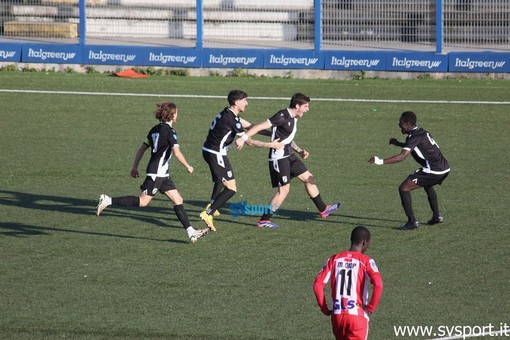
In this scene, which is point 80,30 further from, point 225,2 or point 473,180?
point 473,180

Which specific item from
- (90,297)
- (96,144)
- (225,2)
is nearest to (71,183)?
(96,144)

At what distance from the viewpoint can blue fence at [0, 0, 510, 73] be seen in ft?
91.4

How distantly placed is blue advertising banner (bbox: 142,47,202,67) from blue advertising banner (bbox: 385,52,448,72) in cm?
555

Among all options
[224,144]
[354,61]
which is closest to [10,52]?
[354,61]

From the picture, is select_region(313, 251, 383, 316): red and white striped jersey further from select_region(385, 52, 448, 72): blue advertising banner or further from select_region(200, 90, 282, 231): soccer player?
select_region(385, 52, 448, 72): blue advertising banner

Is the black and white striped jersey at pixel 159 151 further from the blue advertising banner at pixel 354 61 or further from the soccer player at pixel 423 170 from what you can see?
the blue advertising banner at pixel 354 61

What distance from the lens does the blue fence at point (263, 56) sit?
2786cm

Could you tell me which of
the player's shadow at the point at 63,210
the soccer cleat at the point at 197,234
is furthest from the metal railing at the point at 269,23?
the soccer cleat at the point at 197,234

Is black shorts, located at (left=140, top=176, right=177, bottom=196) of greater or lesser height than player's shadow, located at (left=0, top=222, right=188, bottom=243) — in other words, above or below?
above

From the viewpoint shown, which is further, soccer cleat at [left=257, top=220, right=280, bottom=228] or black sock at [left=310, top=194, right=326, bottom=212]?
black sock at [left=310, top=194, right=326, bottom=212]

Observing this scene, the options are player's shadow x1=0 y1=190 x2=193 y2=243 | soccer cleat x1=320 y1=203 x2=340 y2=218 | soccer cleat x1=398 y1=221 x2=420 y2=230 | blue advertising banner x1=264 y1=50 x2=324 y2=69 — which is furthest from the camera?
blue advertising banner x1=264 y1=50 x2=324 y2=69

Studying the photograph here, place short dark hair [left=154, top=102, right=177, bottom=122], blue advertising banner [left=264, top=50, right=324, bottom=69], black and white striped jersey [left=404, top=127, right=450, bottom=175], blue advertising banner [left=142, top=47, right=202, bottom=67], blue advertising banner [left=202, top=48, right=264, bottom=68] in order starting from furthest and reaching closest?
blue advertising banner [left=142, top=47, right=202, bottom=67]
blue advertising banner [left=202, top=48, right=264, bottom=68]
blue advertising banner [left=264, top=50, right=324, bottom=69]
black and white striped jersey [left=404, top=127, right=450, bottom=175]
short dark hair [left=154, top=102, right=177, bottom=122]

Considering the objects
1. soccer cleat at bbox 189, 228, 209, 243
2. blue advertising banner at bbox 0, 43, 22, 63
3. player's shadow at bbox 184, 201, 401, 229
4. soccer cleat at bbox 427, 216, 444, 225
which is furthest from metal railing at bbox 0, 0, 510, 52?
soccer cleat at bbox 189, 228, 209, 243

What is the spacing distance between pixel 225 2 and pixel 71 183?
13620 mm
